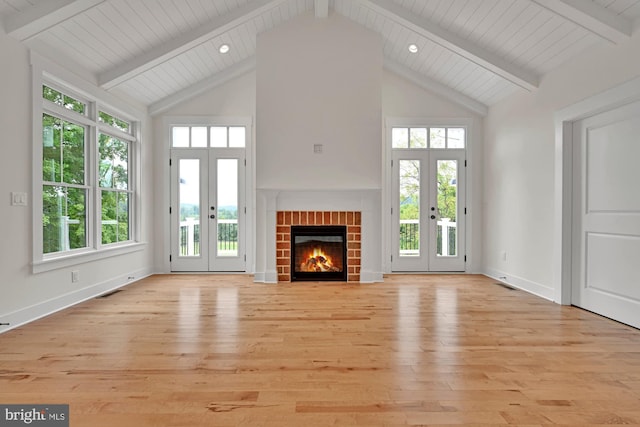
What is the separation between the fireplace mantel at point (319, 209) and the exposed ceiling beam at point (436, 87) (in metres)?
1.98

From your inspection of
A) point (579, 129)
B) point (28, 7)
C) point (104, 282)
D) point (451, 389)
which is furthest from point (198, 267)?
point (579, 129)

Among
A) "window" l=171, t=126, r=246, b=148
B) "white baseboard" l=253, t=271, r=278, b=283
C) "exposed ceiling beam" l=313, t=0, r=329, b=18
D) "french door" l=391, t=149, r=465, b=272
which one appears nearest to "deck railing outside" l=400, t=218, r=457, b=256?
"french door" l=391, t=149, r=465, b=272

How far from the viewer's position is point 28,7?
3283mm

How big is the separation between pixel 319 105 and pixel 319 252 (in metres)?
2.04

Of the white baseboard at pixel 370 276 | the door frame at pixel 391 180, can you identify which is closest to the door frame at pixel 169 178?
the white baseboard at pixel 370 276

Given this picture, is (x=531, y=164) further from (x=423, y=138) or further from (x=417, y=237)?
(x=417, y=237)

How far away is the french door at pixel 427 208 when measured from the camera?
6.17 meters

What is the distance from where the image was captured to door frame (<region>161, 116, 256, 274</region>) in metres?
6.09

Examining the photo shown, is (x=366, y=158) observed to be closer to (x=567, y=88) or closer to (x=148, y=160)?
(x=567, y=88)

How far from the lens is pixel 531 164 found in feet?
15.9

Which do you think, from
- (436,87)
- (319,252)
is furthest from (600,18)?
(319,252)

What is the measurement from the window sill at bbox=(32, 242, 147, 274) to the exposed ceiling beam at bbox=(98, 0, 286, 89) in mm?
1945

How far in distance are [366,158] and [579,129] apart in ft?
8.05

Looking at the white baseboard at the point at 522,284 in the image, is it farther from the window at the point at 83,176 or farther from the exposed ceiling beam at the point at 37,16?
the exposed ceiling beam at the point at 37,16
